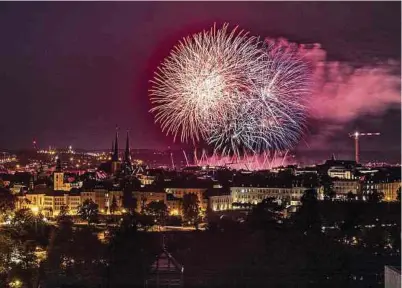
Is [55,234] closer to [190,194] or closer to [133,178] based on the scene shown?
[190,194]

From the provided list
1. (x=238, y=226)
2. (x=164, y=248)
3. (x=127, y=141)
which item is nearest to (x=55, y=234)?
(x=164, y=248)

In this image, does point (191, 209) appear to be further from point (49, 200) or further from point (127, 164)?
point (127, 164)

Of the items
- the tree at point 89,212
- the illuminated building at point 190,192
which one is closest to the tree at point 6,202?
the tree at point 89,212

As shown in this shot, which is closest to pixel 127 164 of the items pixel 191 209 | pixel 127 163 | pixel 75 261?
pixel 127 163

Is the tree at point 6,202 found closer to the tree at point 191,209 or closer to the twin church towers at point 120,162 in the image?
the tree at point 191,209

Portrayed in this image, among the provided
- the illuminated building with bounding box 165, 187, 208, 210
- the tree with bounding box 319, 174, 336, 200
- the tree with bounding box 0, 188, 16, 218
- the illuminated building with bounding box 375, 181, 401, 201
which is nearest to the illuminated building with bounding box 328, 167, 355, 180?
the tree with bounding box 319, 174, 336, 200

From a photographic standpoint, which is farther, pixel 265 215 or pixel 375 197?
pixel 375 197
